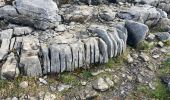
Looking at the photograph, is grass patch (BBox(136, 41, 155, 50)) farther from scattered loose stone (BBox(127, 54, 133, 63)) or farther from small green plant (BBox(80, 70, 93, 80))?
small green plant (BBox(80, 70, 93, 80))

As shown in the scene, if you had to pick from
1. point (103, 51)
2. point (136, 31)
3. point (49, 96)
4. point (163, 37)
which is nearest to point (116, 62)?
point (103, 51)

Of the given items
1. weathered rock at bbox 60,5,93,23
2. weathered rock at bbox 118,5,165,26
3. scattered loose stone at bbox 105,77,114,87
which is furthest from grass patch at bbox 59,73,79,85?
weathered rock at bbox 118,5,165,26

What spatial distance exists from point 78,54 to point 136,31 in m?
3.06

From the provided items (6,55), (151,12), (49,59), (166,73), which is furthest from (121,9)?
(6,55)

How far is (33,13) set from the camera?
41.9 feet

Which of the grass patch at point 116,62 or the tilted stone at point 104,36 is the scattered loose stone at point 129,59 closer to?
the grass patch at point 116,62

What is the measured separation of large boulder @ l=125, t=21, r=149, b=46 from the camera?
13.6 metres

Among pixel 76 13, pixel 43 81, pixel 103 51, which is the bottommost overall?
pixel 43 81

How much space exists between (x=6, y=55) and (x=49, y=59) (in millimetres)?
1576

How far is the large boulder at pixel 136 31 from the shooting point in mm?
13617

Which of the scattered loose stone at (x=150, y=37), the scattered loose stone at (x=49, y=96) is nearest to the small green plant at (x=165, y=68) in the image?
the scattered loose stone at (x=150, y=37)

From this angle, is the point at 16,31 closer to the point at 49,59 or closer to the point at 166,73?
the point at 49,59

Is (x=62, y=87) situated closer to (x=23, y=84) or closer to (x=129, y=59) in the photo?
(x=23, y=84)

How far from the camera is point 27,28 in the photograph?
42.0 ft
